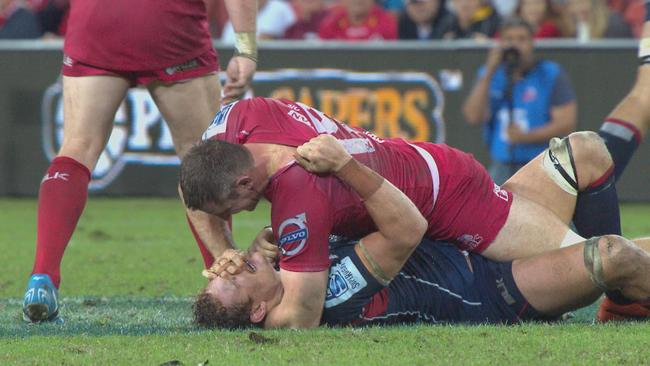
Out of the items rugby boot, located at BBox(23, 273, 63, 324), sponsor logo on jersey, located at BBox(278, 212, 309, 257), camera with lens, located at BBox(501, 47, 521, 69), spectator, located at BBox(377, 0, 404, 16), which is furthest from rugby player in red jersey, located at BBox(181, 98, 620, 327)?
spectator, located at BBox(377, 0, 404, 16)

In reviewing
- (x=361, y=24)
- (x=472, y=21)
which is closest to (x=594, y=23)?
(x=472, y=21)

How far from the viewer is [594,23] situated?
12289mm

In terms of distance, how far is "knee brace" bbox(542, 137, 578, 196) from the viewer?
5578mm

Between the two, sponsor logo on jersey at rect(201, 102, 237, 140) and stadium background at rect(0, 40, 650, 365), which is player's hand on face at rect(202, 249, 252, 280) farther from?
sponsor logo on jersey at rect(201, 102, 237, 140)

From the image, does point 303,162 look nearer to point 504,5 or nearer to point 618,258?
point 618,258

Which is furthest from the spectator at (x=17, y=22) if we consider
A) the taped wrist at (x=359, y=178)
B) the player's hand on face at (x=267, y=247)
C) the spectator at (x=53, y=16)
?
the taped wrist at (x=359, y=178)

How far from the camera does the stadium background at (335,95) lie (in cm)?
1168

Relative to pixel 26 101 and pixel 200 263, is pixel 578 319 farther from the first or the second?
pixel 26 101

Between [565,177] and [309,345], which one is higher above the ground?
[565,177]

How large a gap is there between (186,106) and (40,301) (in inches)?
51.2

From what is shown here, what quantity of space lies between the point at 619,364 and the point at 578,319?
4.44ft

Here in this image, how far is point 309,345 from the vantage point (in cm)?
462

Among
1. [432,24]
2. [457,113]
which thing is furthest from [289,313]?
[432,24]

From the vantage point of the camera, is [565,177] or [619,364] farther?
[565,177]
